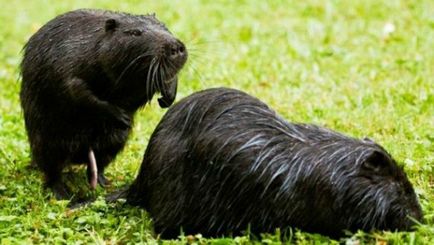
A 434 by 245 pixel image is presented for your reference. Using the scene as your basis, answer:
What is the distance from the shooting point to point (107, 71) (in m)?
5.11

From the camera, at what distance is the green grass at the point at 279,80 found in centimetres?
487

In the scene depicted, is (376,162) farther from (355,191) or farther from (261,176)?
(261,176)

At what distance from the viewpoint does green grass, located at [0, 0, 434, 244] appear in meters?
4.87

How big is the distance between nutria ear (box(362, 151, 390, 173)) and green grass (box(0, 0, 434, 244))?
0.34 meters

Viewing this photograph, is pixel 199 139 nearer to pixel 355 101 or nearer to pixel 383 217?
pixel 383 217


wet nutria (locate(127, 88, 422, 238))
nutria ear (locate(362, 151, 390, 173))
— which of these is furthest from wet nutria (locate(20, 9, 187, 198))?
nutria ear (locate(362, 151, 390, 173))

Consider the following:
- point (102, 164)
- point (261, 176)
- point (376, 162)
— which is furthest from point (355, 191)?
point (102, 164)

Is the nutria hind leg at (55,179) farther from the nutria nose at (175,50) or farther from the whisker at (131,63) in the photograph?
the nutria nose at (175,50)

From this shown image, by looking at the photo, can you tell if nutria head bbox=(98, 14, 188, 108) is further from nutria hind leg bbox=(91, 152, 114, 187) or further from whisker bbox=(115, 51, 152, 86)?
nutria hind leg bbox=(91, 152, 114, 187)

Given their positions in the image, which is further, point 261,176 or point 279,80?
point 279,80

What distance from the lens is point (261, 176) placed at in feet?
14.6

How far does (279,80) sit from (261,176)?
3602 mm

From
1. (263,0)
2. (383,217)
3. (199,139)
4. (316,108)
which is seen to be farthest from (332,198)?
(263,0)

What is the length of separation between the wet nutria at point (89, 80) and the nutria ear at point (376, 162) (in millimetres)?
1228
